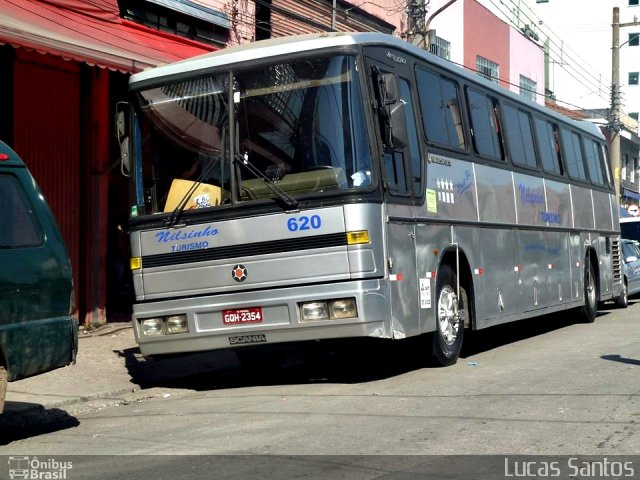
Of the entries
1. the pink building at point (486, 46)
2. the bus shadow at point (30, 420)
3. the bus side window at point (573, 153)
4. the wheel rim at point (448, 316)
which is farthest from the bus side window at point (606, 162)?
the bus shadow at point (30, 420)

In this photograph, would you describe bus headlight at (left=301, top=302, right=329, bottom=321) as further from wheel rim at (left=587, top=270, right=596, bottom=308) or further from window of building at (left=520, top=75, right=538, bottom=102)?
window of building at (left=520, top=75, right=538, bottom=102)

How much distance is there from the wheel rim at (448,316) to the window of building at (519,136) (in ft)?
11.0

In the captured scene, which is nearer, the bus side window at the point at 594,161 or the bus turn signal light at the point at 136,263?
the bus turn signal light at the point at 136,263

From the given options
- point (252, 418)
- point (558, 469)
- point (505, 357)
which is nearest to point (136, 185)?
point (252, 418)

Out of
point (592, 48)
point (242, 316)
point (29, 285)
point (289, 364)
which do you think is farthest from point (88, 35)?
point (592, 48)

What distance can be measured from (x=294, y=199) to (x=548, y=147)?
784cm

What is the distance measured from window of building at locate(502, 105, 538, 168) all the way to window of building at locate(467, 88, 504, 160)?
1.71 ft

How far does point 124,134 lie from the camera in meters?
11.0

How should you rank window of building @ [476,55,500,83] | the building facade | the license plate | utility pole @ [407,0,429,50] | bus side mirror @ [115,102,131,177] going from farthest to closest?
1. the building facade
2. window of building @ [476,55,500,83]
3. utility pole @ [407,0,429,50]
4. bus side mirror @ [115,102,131,177]
5. the license plate

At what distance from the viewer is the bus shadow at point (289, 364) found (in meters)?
11.4

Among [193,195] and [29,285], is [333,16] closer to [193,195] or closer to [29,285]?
[193,195]

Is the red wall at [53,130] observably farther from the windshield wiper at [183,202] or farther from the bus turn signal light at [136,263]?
the windshield wiper at [183,202]

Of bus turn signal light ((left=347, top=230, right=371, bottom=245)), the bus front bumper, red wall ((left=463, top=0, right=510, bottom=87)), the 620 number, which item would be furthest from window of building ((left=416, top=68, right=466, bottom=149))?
red wall ((left=463, top=0, right=510, bottom=87))

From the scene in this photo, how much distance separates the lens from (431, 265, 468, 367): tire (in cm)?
1144
